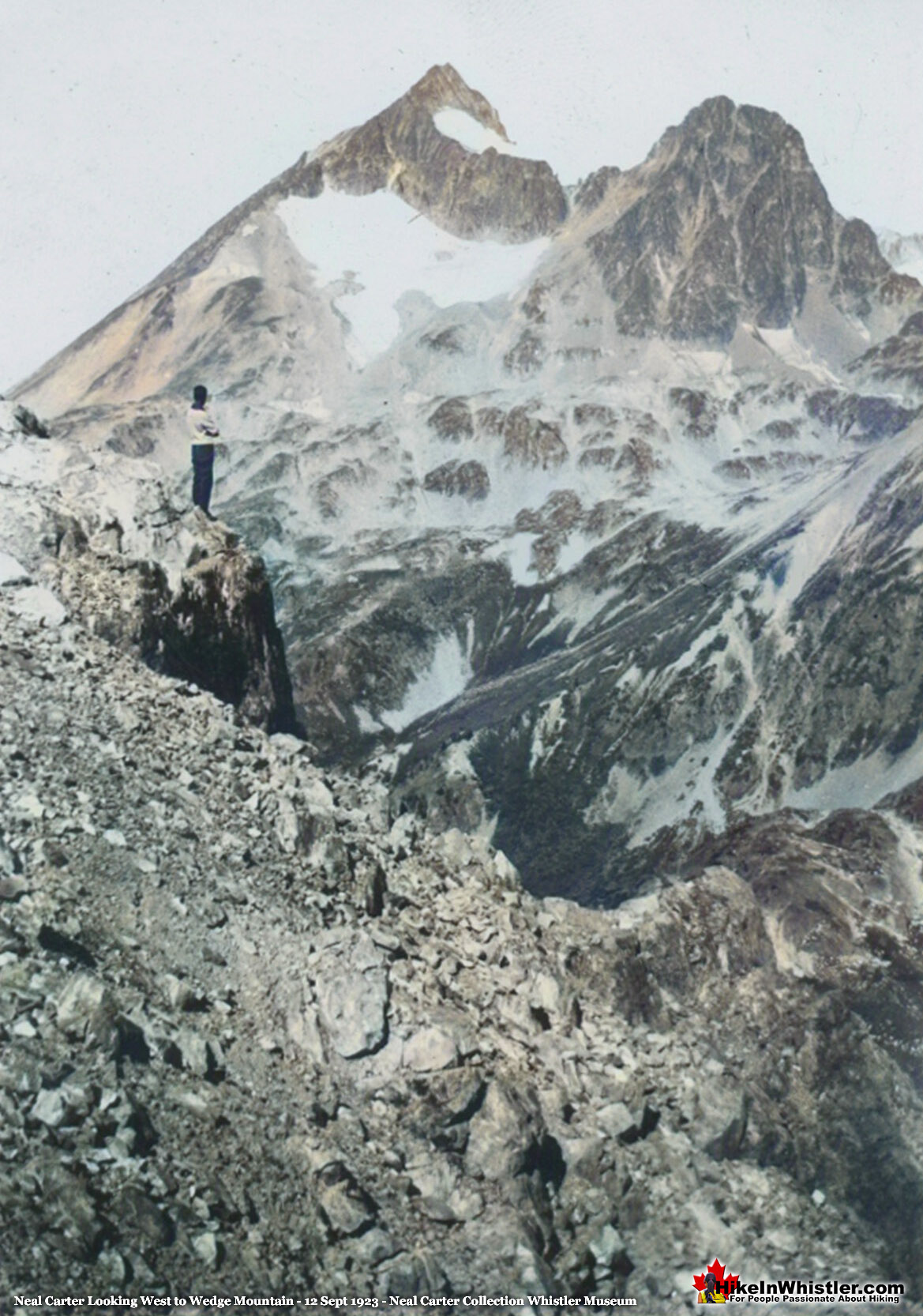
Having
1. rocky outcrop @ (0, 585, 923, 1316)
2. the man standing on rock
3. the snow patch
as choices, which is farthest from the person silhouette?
the snow patch

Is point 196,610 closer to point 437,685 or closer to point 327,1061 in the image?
point 327,1061

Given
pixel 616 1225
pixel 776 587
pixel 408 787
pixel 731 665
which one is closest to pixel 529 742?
pixel 408 787

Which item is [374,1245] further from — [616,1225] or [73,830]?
[73,830]

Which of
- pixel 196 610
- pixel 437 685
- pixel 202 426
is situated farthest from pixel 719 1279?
pixel 437 685

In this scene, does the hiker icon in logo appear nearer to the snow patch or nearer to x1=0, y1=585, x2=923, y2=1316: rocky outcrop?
x1=0, y1=585, x2=923, y2=1316: rocky outcrop

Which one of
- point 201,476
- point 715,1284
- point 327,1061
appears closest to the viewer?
point 715,1284

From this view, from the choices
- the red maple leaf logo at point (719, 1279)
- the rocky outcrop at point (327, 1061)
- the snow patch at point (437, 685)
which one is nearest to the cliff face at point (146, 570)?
the rocky outcrop at point (327, 1061)
